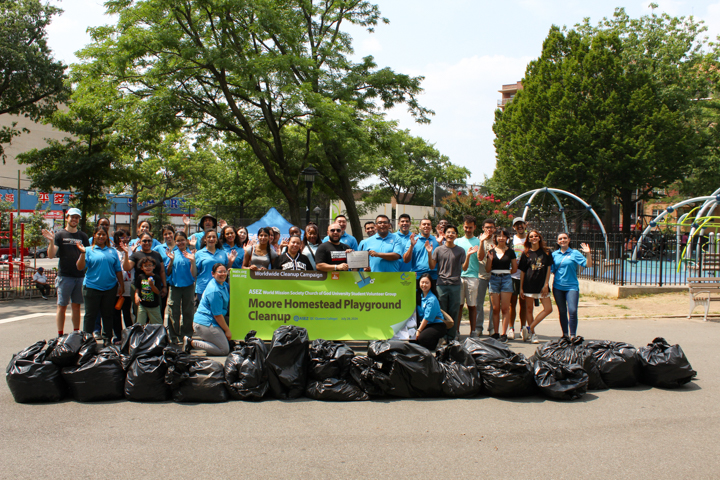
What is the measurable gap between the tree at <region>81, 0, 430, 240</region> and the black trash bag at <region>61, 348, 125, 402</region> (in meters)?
11.1

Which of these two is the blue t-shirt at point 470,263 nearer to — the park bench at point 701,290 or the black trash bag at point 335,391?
the black trash bag at point 335,391

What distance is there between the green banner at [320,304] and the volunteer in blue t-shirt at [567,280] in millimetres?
2401

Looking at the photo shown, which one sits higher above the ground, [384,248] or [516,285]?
[384,248]

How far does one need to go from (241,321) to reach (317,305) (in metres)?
1.08

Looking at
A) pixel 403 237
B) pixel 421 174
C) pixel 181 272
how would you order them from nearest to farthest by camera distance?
pixel 181 272 < pixel 403 237 < pixel 421 174

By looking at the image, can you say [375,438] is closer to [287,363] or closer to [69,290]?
[287,363]

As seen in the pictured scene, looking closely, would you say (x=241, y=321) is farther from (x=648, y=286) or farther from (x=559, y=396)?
(x=648, y=286)

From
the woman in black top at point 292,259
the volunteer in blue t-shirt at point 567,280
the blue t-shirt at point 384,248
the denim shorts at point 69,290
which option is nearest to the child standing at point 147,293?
the denim shorts at point 69,290

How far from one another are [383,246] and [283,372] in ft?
10.3

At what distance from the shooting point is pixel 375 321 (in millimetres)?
7457

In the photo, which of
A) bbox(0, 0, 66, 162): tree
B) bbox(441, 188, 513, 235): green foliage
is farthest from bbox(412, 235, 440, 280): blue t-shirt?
bbox(441, 188, 513, 235): green foliage

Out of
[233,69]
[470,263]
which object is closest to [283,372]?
[470,263]

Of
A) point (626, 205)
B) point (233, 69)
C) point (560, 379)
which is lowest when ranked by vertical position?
point (560, 379)

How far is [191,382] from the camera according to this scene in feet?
17.0
